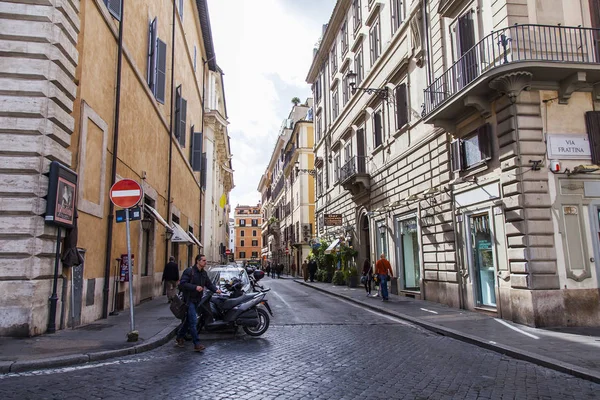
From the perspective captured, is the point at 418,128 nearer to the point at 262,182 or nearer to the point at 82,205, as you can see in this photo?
the point at 82,205

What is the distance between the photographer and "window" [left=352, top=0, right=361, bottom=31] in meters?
24.0

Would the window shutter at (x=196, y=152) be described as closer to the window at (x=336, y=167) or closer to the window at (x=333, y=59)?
the window at (x=336, y=167)

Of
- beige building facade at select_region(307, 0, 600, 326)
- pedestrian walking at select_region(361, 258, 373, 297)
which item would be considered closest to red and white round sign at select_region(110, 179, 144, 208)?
beige building facade at select_region(307, 0, 600, 326)

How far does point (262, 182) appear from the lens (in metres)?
95.5

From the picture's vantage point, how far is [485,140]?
38.6ft

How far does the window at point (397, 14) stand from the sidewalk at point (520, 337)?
1108cm

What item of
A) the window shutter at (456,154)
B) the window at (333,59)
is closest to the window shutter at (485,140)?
the window shutter at (456,154)

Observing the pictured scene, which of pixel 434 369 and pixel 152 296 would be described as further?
pixel 152 296

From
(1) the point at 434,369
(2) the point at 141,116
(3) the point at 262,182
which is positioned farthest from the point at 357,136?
(3) the point at 262,182

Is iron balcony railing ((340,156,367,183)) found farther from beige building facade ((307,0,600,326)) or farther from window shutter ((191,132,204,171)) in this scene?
window shutter ((191,132,204,171))

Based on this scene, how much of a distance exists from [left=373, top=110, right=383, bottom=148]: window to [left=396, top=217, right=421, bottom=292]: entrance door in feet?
13.5

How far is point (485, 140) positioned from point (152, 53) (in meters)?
11.3

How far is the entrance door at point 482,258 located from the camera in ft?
39.7

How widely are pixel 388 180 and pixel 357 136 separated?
497cm
